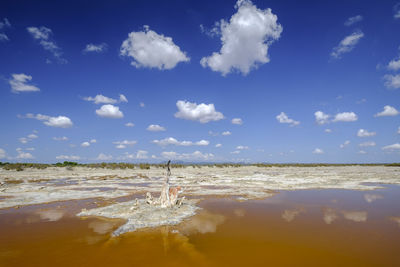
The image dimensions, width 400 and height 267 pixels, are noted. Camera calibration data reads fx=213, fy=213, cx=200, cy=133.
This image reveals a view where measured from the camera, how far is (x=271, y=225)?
852cm

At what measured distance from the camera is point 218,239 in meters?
6.98

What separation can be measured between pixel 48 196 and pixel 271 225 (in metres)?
14.8

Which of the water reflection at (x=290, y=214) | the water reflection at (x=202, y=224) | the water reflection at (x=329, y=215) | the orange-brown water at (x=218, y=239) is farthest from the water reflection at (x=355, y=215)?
the water reflection at (x=202, y=224)

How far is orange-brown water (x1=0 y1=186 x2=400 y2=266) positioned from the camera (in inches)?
220

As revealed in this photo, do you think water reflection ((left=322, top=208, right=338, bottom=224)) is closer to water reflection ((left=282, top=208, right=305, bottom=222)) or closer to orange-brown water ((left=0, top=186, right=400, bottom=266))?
orange-brown water ((left=0, top=186, right=400, bottom=266))

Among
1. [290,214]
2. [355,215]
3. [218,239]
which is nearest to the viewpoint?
[218,239]

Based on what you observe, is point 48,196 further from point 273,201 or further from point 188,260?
point 273,201

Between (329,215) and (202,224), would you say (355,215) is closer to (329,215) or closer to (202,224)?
(329,215)

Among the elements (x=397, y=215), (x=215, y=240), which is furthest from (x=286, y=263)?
(x=397, y=215)

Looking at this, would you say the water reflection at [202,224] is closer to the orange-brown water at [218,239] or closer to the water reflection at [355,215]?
the orange-brown water at [218,239]

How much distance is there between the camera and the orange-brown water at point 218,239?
558 cm

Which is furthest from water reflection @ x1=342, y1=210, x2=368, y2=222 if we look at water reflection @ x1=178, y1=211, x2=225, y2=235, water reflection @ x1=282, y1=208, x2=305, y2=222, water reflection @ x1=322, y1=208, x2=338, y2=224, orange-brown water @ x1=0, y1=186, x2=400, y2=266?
water reflection @ x1=178, y1=211, x2=225, y2=235

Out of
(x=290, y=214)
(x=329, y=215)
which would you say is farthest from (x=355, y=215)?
(x=290, y=214)

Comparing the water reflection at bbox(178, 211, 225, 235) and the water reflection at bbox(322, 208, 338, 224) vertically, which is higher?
the water reflection at bbox(322, 208, 338, 224)
